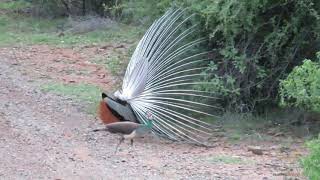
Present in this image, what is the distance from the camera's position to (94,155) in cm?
650

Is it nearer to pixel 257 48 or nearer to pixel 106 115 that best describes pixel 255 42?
pixel 257 48

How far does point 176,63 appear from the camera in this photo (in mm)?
8125

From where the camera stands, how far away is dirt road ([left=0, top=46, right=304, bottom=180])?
596 cm

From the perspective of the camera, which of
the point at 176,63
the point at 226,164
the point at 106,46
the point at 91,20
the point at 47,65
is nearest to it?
the point at 226,164

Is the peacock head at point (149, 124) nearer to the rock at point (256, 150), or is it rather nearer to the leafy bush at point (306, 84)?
the rock at point (256, 150)

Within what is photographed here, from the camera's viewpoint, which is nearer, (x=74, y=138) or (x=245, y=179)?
(x=245, y=179)

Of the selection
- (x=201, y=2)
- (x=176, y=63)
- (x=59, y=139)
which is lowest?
(x=59, y=139)

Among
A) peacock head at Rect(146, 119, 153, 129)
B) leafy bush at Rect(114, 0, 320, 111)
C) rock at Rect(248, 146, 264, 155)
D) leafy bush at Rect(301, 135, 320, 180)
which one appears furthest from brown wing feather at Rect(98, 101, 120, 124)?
leafy bush at Rect(301, 135, 320, 180)

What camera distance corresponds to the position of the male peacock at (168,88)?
24.8 ft

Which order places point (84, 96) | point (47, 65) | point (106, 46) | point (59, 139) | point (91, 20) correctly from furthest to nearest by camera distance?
point (91, 20)
point (106, 46)
point (47, 65)
point (84, 96)
point (59, 139)

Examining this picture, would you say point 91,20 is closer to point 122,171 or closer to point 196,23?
point 196,23

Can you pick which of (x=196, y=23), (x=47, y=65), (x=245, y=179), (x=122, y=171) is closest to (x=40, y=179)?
(x=122, y=171)

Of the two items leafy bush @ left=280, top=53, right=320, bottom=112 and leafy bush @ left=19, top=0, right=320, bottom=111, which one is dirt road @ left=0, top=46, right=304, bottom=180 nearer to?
leafy bush @ left=280, top=53, right=320, bottom=112

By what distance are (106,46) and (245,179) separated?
7.51 meters
